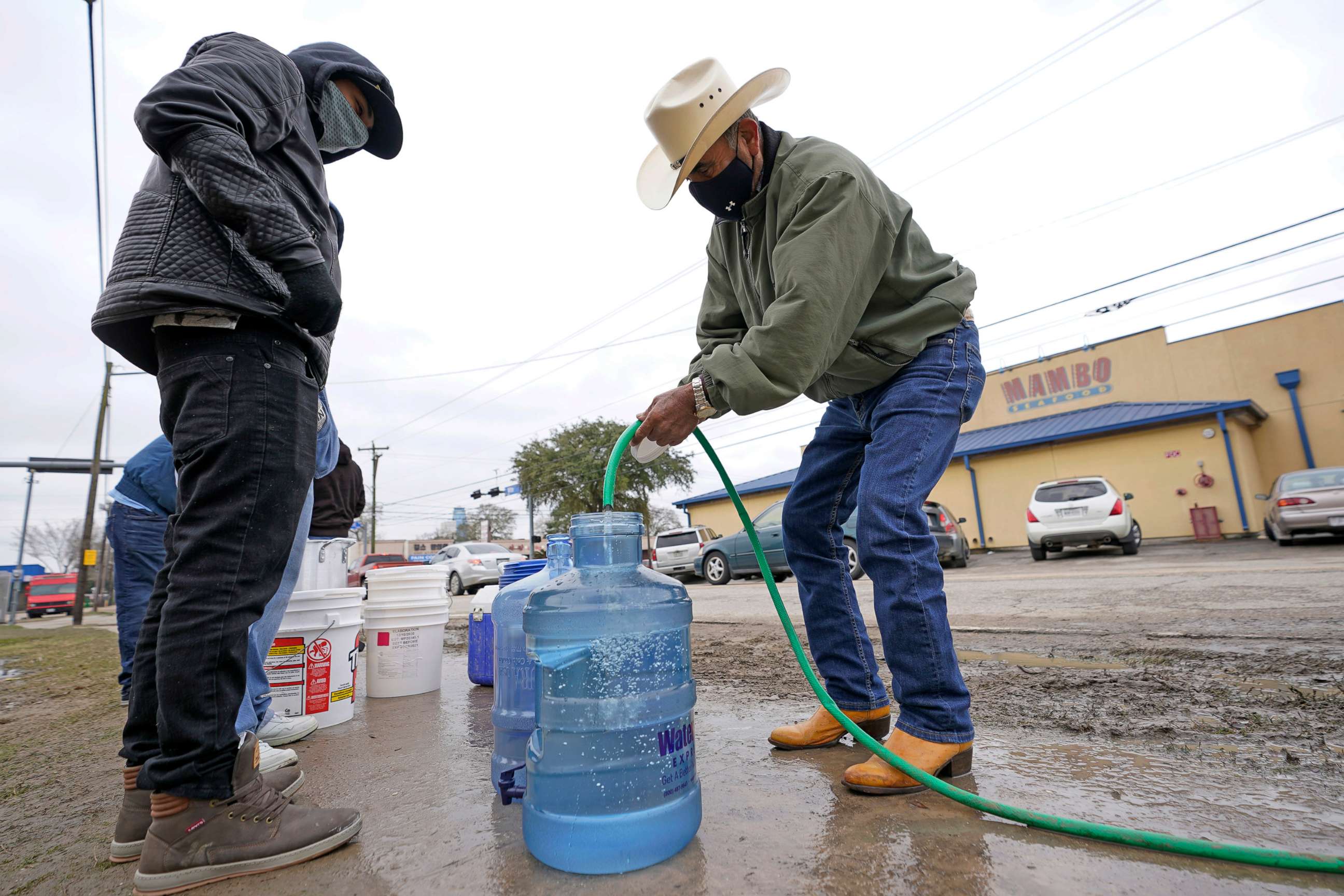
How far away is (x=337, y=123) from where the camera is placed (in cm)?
207

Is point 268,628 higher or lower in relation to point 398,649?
higher

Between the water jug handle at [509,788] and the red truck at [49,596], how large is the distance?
40.0 metres

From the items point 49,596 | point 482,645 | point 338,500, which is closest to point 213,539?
point 482,645

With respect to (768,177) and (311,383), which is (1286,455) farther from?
(311,383)

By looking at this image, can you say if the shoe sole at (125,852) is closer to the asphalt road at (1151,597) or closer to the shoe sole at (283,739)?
the shoe sole at (283,739)

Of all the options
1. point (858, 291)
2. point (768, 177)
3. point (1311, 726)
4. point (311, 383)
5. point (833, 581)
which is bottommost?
point (1311, 726)

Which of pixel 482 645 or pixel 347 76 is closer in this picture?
pixel 347 76

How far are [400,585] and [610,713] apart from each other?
7.36 feet

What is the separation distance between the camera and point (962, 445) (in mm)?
21047

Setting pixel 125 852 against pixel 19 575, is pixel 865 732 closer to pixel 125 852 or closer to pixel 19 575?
pixel 125 852

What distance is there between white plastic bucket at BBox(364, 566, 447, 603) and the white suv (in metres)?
11.8

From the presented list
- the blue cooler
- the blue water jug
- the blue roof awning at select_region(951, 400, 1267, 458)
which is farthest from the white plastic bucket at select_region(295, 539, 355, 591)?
the blue roof awning at select_region(951, 400, 1267, 458)

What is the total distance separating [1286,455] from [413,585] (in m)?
24.5

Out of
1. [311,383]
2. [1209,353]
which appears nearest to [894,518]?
[311,383]
